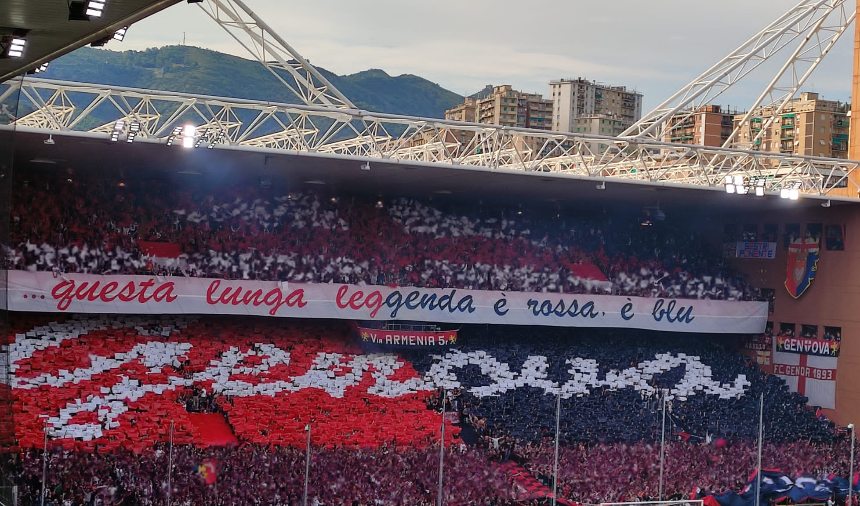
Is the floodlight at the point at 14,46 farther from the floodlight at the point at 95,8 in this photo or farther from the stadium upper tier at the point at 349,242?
the stadium upper tier at the point at 349,242

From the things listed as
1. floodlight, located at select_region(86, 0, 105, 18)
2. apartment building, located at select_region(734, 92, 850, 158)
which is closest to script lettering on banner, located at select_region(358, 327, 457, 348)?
floodlight, located at select_region(86, 0, 105, 18)

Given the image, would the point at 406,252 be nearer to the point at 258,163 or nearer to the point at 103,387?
the point at 258,163

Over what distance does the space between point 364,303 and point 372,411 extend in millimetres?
3781

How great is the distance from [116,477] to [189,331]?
722 cm

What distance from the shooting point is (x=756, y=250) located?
3444cm

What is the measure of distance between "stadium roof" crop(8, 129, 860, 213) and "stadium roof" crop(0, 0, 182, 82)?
52.9 feet

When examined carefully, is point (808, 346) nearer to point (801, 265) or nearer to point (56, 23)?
point (801, 265)

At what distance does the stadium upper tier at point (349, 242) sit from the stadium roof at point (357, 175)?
60cm

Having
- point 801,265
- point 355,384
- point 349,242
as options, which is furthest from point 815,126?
point 355,384

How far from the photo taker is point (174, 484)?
2159cm

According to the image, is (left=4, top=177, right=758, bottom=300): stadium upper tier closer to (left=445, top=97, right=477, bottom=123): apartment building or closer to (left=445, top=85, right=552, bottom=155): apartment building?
(left=445, top=97, right=477, bottom=123): apartment building

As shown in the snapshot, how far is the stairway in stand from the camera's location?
23125 mm

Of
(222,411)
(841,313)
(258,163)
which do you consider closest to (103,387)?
(222,411)

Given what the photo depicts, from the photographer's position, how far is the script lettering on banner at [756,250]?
111 feet
